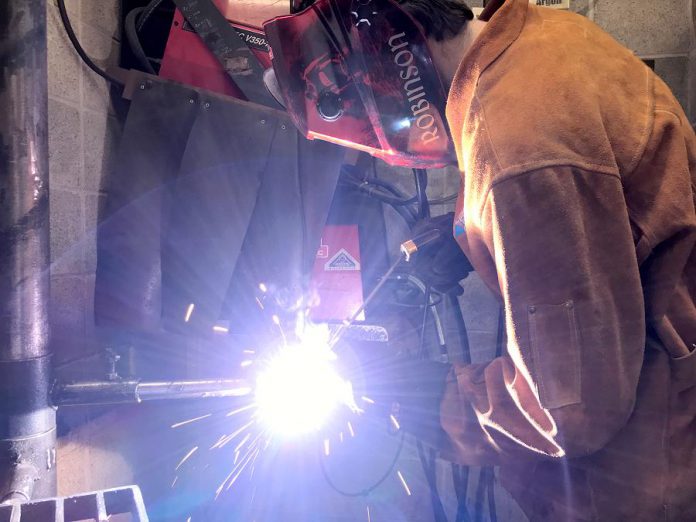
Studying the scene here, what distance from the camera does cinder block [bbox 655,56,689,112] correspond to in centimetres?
178

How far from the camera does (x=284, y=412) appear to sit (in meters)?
1.32

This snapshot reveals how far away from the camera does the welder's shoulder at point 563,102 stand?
787 mm

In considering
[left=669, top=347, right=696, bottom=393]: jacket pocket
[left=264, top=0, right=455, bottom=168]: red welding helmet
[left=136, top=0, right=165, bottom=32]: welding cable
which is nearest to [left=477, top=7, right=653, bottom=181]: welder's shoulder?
[left=264, top=0, right=455, bottom=168]: red welding helmet

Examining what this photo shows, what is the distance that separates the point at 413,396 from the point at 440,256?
19.1 inches

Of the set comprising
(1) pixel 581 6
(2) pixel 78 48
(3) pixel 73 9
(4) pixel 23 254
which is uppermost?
(1) pixel 581 6

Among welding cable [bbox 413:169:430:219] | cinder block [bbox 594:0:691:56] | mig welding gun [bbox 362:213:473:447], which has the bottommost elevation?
mig welding gun [bbox 362:213:473:447]

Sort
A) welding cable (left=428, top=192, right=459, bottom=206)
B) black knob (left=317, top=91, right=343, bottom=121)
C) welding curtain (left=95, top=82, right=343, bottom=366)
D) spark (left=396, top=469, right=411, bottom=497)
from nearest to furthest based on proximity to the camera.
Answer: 1. black knob (left=317, top=91, right=343, bottom=121)
2. welding curtain (left=95, top=82, right=343, bottom=366)
3. welding cable (left=428, top=192, right=459, bottom=206)
4. spark (left=396, top=469, right=411, bottom=497)

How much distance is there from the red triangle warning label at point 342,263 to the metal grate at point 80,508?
3.88 ft

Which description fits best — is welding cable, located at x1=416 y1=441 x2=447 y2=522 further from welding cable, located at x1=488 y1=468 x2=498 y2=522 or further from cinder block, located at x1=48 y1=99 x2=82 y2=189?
cinder block, located at x1=48 y1=99 x2=82 y2=189

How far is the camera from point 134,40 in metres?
1.66

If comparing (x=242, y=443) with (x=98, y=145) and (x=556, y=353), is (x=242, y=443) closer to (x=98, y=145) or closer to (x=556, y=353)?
(x=98, y=145)

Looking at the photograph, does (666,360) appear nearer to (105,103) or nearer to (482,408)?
(482,408)

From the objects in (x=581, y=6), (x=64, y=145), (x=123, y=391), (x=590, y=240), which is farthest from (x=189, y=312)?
(x=581, y=6)

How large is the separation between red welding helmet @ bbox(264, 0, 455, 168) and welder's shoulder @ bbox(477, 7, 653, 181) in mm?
233
